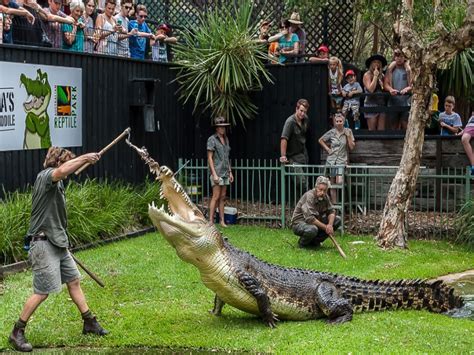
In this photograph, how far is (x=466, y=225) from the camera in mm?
13703

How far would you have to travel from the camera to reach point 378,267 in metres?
11.8

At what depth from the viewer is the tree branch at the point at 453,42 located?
40.5ft

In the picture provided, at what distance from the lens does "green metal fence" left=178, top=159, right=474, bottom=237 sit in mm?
14719

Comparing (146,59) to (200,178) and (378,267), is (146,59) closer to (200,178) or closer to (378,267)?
(200,178)

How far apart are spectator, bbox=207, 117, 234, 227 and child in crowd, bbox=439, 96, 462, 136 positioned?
4282 mm

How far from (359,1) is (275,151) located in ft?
11.6

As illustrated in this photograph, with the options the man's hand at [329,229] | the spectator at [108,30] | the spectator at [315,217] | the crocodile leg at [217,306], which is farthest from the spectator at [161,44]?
the crocodile leg at [217,306]

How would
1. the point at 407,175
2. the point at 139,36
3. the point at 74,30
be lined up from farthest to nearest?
1. the point at 139,36
2. the point at 74,30
3. the point at 407,175

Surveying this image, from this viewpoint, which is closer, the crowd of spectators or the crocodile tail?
the crocodile tail

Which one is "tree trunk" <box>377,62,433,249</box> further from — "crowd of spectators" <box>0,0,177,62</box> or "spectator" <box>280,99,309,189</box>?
"crowd of spectators" <box>0,0,177,62</box>

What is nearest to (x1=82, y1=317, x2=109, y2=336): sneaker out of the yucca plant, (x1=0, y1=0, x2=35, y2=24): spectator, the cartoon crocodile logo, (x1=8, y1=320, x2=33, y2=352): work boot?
(x1=8, y1=320, x2=33, y2=352): work boot

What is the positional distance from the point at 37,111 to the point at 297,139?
4.95 meters

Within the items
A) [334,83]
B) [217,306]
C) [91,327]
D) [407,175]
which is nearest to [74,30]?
[334,83]

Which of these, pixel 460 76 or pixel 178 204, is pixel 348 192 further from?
pixel 178 204
